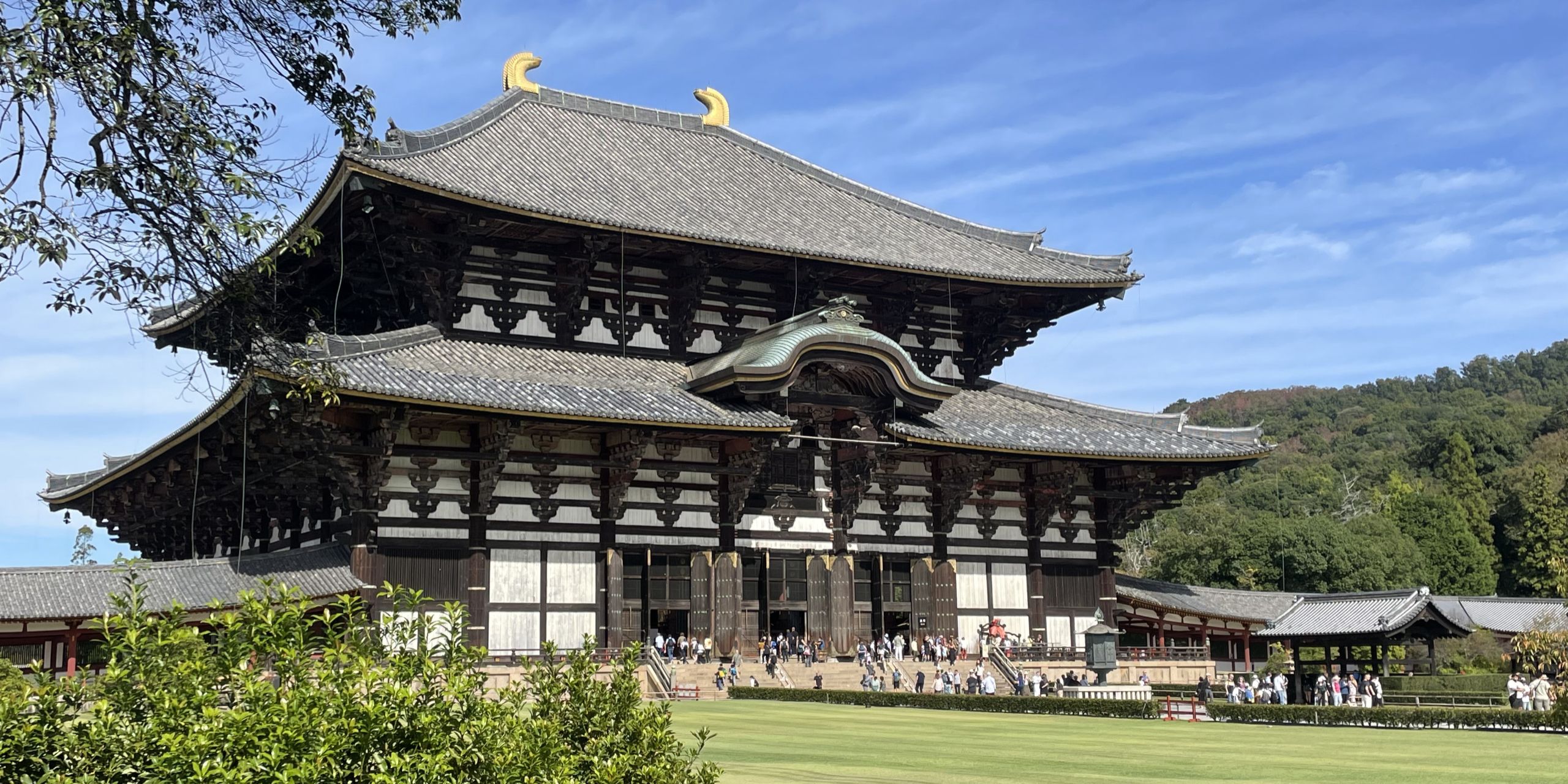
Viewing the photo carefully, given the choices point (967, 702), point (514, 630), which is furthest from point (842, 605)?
point (514, 630)

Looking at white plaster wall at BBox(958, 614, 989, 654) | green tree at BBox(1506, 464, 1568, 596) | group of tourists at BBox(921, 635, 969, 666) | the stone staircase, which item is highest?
green tree at BBox(1506, 464, 1568, 596)

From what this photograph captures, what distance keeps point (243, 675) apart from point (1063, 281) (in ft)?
123

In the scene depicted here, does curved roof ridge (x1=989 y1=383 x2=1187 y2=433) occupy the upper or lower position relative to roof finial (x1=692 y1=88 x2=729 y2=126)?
lower

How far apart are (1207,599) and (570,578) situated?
2698 centimetres

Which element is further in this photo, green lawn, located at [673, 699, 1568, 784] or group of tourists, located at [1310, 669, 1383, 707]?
group of tourists, located at [1310, 669, 1383, 707]

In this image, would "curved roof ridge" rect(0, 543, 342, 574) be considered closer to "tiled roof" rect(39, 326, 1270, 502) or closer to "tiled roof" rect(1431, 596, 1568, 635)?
"tiled roof" rect(39, 326, 1270, 502)

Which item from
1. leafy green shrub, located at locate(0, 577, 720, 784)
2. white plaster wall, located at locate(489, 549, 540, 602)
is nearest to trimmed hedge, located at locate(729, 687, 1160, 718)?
white plaster wall, located at locate(489, 549, 540, 602)

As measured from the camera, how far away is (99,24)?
11.2 m

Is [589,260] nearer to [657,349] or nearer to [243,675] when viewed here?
[657,349]

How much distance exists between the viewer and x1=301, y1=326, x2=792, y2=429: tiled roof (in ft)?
107

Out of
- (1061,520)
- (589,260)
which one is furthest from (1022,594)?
(589,260)

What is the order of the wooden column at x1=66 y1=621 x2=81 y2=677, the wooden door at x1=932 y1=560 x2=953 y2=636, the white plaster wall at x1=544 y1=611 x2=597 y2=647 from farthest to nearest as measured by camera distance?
the wooden door at x1=932 y1=560 x2=953 y2=636 < the white plaster wall at x1=544 y1=611 x2=597 y2=647 < the wooden column at x1=66 y1=621 x2=81 y2=677

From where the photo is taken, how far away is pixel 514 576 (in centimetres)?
3594

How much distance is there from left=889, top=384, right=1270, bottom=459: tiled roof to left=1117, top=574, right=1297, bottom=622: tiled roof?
643 centimetres
